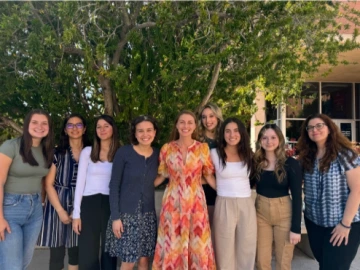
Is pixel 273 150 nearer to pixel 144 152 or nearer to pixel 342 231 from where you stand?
pixel 342 231

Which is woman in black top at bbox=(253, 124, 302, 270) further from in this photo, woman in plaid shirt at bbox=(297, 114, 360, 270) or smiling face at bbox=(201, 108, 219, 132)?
smiling face at bbox=(201, 108, 219, 132)

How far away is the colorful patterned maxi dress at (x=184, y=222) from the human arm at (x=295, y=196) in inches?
31.7

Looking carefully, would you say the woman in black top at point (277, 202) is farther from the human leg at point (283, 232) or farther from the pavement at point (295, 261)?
the pavement at point (295, 261)

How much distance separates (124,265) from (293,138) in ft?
42.3

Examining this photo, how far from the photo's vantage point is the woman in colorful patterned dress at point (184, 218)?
10.3 ft

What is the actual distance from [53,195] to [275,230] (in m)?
2.24

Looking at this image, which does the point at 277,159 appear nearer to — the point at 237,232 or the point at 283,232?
the point at 283,232

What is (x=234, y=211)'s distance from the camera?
10.4 feet

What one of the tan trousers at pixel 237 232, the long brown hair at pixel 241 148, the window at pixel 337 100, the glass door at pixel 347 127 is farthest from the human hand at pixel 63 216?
the glass door at pixel 347 127

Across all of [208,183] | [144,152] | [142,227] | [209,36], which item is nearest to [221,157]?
[208,183]

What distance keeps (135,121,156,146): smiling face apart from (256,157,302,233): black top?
3.89ft

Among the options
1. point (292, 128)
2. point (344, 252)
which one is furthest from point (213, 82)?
point (292, 128)

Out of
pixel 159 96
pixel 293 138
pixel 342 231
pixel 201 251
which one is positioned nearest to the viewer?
pixel 342 231

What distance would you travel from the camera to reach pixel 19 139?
9.87ft
